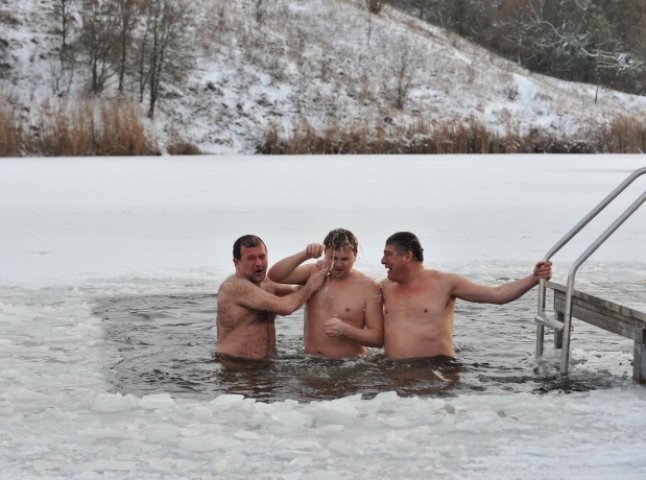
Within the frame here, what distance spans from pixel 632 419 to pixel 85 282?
4504 millimetres

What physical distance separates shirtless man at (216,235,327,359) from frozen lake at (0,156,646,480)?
19 centimetres

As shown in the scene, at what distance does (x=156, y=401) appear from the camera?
149 inches

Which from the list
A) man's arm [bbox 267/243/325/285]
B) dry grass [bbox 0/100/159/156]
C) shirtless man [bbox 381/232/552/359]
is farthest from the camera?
dry grass [bbox 0/100/159/156]

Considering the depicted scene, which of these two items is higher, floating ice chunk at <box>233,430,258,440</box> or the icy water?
floating ice chunk at <box>233,430,258,440</box>

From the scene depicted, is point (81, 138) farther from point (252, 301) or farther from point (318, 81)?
point (252, 301)

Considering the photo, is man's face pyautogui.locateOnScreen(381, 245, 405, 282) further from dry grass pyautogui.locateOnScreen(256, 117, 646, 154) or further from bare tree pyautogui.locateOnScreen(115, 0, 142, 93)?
bare tree pyautogui.locateOnScreen(115, 0, 142, 93)

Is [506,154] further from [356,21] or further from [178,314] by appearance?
[178,314]

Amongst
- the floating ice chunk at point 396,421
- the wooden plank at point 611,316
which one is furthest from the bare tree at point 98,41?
the floating ice chunk at point 396,421

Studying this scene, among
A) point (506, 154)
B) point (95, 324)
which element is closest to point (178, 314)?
point (95, 324)

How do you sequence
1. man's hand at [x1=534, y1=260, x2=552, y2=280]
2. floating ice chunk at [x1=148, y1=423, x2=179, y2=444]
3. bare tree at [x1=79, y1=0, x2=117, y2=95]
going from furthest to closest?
bare tree at [x1=79, y1=0, x2=117, y2=95], man's hand at [x1=534, y1=260, x2=552, y2=280], floating ice chunk at [x1=148, y1=423, x2=179, y2=444]

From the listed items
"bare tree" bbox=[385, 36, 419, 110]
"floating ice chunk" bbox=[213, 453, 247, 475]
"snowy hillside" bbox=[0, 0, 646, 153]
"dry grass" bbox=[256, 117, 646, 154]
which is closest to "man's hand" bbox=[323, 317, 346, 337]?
"floating ice chunk" bbox=[213, 453, 247, 475]

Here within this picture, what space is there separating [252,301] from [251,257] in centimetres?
22

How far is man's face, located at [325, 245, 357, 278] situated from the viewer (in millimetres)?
4758

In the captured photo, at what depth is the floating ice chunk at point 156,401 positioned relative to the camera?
3.73m
